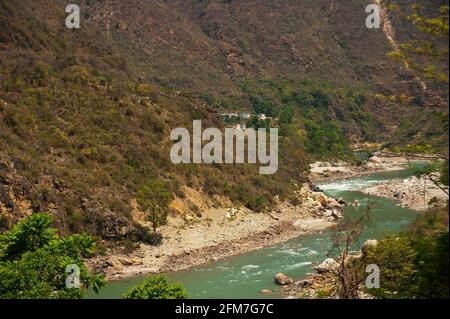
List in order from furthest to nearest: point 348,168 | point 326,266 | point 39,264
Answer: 1. point 348,168
2. point 326,266
3. point 39,264

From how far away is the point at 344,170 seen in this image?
3260 inches

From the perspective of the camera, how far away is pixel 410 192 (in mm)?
56406

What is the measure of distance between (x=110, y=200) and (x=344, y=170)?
51.5m

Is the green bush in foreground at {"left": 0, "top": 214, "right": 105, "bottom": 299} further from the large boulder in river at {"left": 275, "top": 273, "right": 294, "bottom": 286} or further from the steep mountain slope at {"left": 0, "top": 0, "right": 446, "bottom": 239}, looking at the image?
the large boulder in river at {"left": 275, "top": 273, "right": 294, "bottom": 286}

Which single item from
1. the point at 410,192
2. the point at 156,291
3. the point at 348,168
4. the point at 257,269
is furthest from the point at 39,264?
the point at 348,168

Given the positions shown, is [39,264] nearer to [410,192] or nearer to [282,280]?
[282,280]

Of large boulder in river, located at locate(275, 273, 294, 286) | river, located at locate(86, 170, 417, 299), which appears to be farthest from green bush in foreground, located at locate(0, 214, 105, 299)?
large boulder in river, located at locate(275, 273, 294, 286)

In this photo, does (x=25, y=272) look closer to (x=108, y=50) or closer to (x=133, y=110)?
(x=133, y=110)

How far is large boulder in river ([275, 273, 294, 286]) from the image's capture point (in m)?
30.1

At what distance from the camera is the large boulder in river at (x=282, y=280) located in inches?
1185

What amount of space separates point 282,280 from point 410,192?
1214 inches

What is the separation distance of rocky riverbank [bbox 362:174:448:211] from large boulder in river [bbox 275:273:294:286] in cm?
2362

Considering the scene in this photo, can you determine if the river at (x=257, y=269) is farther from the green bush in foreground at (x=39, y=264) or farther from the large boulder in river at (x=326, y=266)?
the green bush in foreground at (x=39, y=264)
